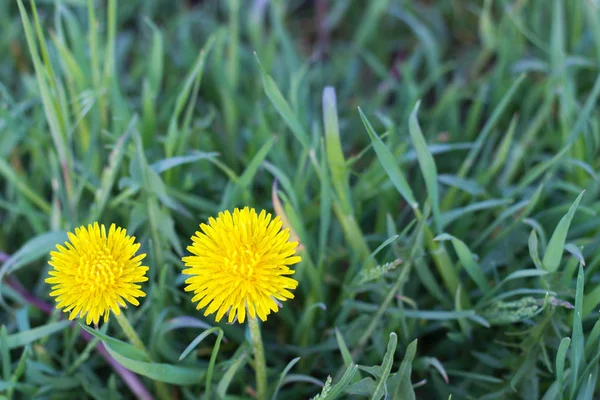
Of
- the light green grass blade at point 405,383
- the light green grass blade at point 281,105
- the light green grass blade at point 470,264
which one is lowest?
the light green grass blade at point 405,383

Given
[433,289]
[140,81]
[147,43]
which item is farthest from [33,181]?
[433,289]

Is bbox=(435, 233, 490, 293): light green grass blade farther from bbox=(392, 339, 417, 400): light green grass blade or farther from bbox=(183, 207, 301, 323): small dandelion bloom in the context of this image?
bbox=(183, 207, 301, 323): small dandelion bloom

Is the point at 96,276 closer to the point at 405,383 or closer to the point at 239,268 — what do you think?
the point at 239,268

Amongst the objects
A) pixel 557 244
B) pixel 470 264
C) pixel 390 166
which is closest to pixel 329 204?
pixel 390 166

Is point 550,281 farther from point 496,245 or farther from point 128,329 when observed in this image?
point 128,329

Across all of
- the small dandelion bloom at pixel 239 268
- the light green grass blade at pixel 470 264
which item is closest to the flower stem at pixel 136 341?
the small dandelion bloom at pixel 239 268

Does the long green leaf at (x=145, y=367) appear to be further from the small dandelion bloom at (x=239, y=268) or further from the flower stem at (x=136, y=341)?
the small dandelion bloom at (x=239, y=268)

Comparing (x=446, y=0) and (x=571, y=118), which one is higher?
(x=446, y=0)
